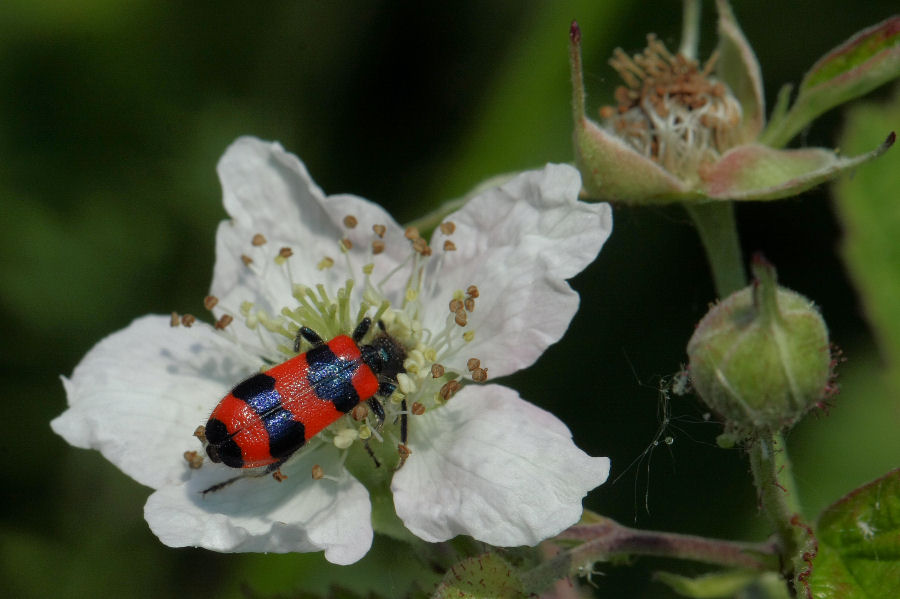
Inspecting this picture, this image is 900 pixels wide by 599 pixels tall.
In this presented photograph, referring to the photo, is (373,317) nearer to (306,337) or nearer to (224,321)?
(306,337)

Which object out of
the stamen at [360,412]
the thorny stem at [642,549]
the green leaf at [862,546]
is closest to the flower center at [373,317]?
the stamen at [360,412]

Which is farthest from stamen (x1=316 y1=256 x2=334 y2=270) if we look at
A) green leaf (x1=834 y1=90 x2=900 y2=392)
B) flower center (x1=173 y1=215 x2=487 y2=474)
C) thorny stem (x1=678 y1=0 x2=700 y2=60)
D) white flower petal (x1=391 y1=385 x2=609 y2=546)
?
green leaf (x1=834 y1=90 x2=900 y2=392)

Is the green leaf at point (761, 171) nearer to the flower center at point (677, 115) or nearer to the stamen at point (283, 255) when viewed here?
the flower center at point (677, 115)

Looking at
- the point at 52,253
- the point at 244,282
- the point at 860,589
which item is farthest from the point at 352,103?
the point at 860,589

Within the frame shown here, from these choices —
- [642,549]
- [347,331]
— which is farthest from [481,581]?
[347,331]

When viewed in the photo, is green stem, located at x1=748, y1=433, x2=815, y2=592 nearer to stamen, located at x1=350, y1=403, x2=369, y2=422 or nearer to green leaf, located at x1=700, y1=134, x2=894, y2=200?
green leaf, located at x1=700, y1=134, x2=894, y2=200

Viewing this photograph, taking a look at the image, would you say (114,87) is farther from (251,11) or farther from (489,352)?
(489,352)
